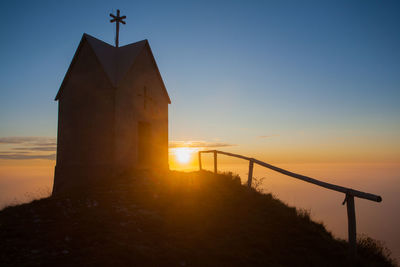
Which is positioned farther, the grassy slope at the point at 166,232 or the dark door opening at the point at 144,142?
the dark door opening at the point at 144,142

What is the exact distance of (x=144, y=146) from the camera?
14875 mm

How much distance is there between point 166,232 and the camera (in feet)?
20.8

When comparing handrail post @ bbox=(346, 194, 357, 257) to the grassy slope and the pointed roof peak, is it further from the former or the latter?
the pointed roof peak

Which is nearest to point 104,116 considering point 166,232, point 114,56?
point 114,56

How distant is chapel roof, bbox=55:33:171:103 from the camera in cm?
1323

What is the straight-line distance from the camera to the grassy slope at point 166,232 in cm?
487

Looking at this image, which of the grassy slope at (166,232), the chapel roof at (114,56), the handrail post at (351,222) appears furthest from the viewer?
the chapel roof at (114,56)

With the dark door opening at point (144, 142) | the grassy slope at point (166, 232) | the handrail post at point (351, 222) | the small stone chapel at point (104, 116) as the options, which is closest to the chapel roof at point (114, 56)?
the small stone chapel at point (104, 116)

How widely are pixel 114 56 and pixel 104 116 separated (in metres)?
3.99

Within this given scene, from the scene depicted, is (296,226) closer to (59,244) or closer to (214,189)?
(214,189)

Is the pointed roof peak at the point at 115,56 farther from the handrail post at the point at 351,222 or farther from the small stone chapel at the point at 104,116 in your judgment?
the handrail post at the point at 351,222

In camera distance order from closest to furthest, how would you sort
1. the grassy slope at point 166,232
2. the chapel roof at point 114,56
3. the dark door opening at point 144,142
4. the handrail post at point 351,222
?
the grassy slope at point 166,232, the handrail post at point 351,222, the chapel roof at point 114,56, the dark door opening at point 144,142

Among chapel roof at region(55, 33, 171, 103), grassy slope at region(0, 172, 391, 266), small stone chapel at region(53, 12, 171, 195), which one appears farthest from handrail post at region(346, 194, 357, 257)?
chapel roof at region(55, 33, 171, 103)

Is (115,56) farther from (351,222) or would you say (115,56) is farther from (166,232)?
(351,222)
